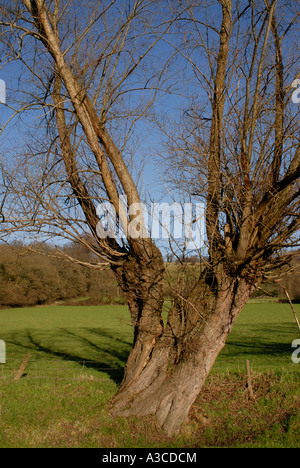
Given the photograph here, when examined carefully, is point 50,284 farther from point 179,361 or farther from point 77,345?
point 179,361

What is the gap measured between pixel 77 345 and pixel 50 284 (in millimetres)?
29313

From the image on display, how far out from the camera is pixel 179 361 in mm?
6207

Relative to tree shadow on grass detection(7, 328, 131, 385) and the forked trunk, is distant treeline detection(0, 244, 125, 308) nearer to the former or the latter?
tree shadow on grass detection(7, 328, 131, 385)

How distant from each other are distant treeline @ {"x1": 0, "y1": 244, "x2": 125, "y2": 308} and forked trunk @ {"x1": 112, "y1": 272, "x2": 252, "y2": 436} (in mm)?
36724

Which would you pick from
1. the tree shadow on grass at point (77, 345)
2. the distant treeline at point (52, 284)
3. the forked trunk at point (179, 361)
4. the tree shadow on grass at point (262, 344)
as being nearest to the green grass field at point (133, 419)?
the forked trunk at point (179, 361)

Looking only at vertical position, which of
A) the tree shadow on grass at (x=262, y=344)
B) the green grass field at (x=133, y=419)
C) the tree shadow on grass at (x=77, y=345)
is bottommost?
the tree shadow on grass at (x=77, y=345)

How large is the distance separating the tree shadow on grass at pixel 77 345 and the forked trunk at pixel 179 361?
331 inches

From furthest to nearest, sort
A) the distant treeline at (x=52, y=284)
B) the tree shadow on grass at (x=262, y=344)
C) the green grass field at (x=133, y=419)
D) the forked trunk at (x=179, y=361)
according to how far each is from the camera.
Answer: the distant treeline at (x=52, y=284) → the tree shadow on grass at (x=262, y=344) → the forked trunk at (x=179, y=361) → the green grass field at (x=133, y=419)

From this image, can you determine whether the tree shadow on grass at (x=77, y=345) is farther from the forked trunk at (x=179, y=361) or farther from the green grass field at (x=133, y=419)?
the forked trunk at (x=179, y=361)

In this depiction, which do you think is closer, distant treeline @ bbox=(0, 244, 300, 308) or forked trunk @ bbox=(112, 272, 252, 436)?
forked trunk @ bbox=(112, 272, 252, 436)

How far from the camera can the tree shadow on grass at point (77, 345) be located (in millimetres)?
17453

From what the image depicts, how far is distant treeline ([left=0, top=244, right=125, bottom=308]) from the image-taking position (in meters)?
46.1

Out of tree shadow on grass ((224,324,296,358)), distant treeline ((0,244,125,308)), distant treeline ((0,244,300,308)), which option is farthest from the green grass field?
distant treeline ((0,244,125,308))

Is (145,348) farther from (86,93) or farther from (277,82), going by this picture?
(277,82)
